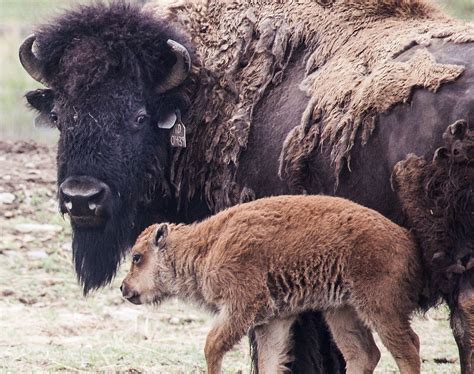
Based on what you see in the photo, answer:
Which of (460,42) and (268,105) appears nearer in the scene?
(460,42)

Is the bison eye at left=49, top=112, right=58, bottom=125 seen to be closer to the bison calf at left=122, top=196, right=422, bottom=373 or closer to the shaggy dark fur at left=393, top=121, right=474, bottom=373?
the bison calf at left=122, top=196, right=422, bottom=373

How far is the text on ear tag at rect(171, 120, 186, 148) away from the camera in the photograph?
8.20 meters

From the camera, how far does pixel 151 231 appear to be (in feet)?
24.7

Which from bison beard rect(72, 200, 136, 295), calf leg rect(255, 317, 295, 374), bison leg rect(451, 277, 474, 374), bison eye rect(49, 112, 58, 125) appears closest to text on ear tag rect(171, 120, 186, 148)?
bison beard rect(72, 200, 136, 295)

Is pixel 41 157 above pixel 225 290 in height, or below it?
below

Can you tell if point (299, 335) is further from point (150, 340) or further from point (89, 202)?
point (150, 340)

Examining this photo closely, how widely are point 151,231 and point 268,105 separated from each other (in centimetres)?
116

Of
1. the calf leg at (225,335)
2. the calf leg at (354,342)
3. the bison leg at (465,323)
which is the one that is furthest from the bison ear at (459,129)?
the calf leg at (225,335)

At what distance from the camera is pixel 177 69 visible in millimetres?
8250

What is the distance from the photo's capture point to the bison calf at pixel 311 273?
6734 millimetres

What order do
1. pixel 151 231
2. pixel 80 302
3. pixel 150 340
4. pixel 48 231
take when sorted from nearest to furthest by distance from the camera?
pixel 151 231, pixel 150 340, pixel 80 302, pixel 48 231

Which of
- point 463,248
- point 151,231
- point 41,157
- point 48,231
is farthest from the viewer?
point 41,157

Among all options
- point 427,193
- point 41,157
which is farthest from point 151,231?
point 41,157

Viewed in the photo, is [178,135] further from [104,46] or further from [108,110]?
[104,46]
